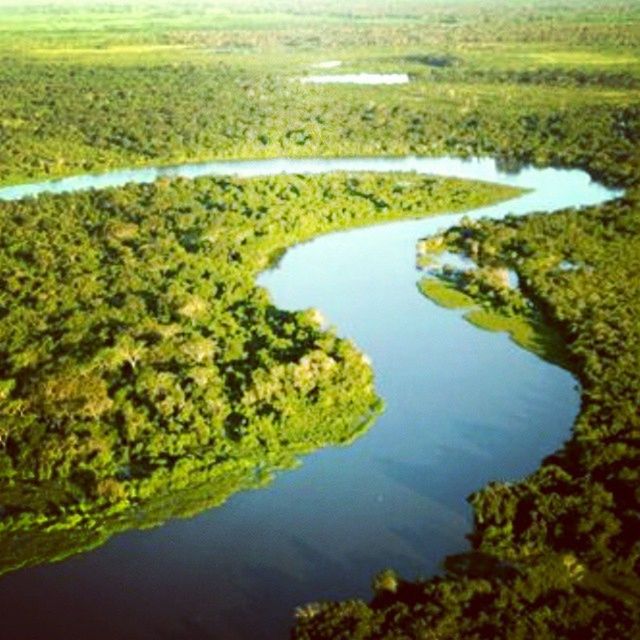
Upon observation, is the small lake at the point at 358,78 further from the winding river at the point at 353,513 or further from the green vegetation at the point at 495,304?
the winding river at the point at 353,513

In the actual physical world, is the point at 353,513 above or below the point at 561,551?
below

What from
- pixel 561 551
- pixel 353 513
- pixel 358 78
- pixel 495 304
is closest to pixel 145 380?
pixel 353 513

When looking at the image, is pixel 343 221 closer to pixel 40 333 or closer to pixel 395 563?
pixel 40 333

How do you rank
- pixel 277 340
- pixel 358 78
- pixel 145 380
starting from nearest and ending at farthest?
1. pixel 145 380
2. pixel 277 340
3. pixel 358 78

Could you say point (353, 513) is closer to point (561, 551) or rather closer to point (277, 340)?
point (561, 551)

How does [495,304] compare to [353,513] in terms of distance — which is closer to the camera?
[353,513]

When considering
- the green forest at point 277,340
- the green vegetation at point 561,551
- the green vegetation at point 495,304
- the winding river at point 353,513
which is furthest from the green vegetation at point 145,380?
the green vegetation at point 495,304
